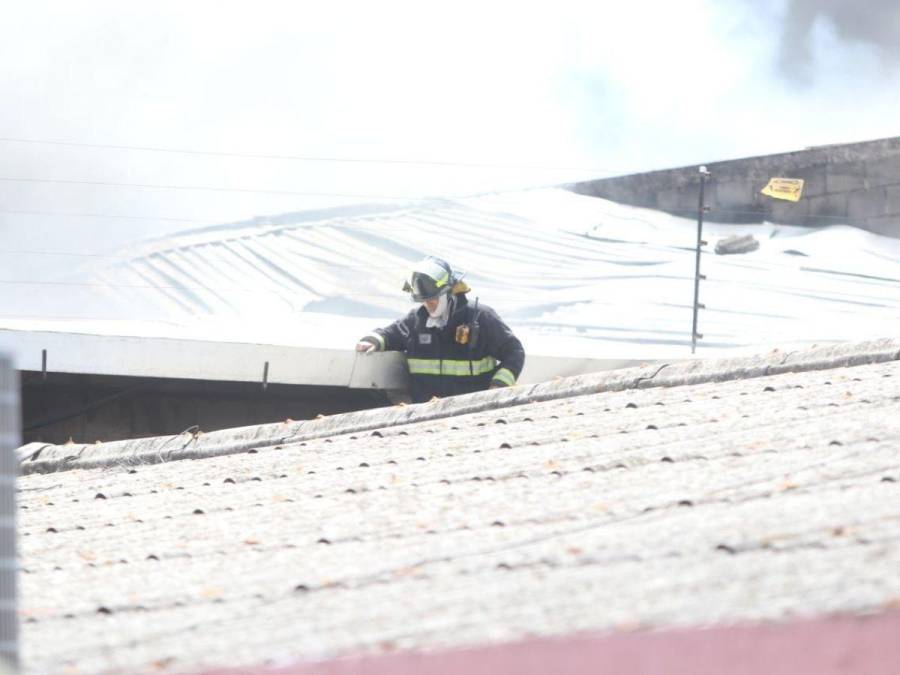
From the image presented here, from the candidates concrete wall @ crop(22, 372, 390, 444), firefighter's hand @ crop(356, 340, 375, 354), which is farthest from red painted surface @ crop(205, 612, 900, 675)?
concrete wall @ crop(22, 372, 390, 444)

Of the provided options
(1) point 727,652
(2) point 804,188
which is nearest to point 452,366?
(1) point 727,652

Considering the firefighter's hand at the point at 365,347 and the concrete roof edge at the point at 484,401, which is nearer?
the concrete roof edge at the point at 484,401

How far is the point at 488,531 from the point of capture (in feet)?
11.0

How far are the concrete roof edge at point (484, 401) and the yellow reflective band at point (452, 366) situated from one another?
1527 mm

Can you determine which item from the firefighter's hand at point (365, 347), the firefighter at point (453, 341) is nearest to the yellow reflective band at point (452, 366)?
the firefighter at point (453, 341)

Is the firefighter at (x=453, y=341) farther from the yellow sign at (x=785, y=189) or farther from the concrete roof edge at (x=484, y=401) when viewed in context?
the yellow sign at (x=785, y=189)

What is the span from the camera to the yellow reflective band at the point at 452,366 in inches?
288

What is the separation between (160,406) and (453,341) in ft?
7.67

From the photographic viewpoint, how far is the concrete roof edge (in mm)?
5539

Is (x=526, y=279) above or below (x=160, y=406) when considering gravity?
above

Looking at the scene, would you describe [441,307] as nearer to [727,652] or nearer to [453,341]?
[453,341]

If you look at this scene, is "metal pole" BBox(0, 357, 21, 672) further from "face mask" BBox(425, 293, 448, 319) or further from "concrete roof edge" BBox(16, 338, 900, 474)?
"face mask" BBox(425, 293, 448, 319)

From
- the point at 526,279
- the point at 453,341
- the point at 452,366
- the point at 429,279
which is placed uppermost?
the point at 526,279

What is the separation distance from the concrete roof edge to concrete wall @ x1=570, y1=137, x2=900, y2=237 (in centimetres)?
659
